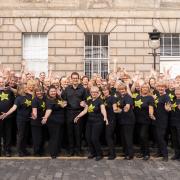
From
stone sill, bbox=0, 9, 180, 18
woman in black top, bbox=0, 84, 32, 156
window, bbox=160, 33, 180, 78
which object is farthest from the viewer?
window, bbox=160, 33, 180, 78

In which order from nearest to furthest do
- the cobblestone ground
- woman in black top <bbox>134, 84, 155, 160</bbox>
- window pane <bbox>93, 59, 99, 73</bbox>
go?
1. the cobblestone ground
2. woman in black top <bbox>134, 84, 155, 160</bbox>
3. window pane <bbox>93, 59, 99, 73</bbox>

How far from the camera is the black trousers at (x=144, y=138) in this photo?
35.2 ft

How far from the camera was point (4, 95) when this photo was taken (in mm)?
10828

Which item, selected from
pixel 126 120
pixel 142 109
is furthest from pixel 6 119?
pixel 142 109

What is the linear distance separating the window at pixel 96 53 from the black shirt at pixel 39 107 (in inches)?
411

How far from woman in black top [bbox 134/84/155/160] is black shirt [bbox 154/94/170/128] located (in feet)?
0.62

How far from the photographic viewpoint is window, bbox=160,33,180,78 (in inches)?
840

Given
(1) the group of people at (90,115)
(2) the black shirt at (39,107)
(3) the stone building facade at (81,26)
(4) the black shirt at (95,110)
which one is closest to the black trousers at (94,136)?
(1) the group of people at (90,115)

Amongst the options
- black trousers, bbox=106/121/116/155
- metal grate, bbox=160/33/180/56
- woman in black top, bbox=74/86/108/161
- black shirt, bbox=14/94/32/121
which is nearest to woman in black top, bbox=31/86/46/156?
black shirt, bbox=14/94/32/121

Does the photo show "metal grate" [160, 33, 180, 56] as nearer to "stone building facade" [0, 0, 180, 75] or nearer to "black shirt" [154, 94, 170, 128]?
"stone building facade" [0, 0, 180, 75]

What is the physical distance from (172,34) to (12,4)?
7.51 meters

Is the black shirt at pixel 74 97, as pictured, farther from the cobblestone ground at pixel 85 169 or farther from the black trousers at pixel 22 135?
the cobblestone ground at pixel 85 169

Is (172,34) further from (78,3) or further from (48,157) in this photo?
(48,157)

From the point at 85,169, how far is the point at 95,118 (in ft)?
5.12
